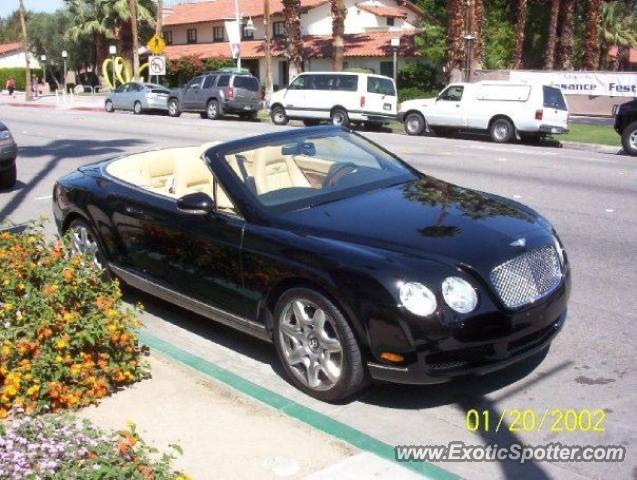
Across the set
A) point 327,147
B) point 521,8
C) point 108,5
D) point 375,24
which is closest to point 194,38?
point 108,5

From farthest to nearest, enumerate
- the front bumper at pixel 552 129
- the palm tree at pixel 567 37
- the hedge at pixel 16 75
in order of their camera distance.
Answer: the hedge at pixel 16 75
the palm tree at pixel 567 37
the front bumper at pixel 552 129

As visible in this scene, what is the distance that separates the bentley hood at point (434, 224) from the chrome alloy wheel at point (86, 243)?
2324 millimetres

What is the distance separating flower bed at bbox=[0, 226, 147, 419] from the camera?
170 inches

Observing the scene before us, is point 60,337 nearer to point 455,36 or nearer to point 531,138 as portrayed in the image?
point 531,138

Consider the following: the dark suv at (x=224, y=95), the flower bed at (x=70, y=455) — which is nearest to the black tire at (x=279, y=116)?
the dark suv at (x=224, y=95)

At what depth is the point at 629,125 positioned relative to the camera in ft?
58.0

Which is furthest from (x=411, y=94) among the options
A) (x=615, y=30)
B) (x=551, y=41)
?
(x=615, y=30)

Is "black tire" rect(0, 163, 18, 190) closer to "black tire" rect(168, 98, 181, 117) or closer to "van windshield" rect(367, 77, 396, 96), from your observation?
"van windshield" rect(367, 77, 396, 96)

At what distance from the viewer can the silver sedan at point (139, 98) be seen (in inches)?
1342

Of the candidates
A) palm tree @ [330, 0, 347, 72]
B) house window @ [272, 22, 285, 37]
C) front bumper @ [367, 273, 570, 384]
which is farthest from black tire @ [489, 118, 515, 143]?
house window @ [272, 22, 285, 37]

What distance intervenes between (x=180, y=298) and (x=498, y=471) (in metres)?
2.66

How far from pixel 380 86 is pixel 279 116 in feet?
13.9

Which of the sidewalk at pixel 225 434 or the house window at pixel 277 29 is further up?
the house window at pixel 277 29
